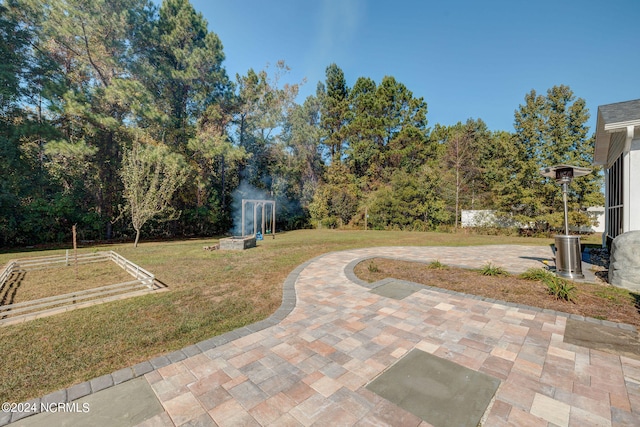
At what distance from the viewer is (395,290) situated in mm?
5363

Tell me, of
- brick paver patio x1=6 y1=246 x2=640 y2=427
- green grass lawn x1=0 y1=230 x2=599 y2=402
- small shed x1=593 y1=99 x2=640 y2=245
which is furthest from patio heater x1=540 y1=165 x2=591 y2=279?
green grass lawn x1=0 y1=230 x2=599 y2=402

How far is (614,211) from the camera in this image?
832 centimetres

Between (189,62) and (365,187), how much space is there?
1792 centimetres

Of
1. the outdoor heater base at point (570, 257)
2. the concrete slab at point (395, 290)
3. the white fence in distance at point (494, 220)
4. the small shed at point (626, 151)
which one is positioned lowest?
the concrete slab at point (395, 290)

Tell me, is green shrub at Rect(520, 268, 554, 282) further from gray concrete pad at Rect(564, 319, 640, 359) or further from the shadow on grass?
the shadow on grass

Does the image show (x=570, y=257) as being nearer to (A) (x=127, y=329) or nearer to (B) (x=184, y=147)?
(A) (x=127, y=329)

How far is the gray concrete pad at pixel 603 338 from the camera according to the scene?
3.06 m

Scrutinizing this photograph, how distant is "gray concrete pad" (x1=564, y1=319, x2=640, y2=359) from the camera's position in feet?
10.0

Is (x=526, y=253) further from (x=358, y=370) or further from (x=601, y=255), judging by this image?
(x=358, y=370)

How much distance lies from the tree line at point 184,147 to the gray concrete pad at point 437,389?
43.3 feet

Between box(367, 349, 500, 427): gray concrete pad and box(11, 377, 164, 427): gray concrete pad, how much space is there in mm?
2027

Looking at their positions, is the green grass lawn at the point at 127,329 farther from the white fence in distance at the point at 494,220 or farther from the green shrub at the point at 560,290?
the white fence in distance at the point at 494,220

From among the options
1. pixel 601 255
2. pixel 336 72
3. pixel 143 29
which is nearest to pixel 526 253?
pixel 601 255

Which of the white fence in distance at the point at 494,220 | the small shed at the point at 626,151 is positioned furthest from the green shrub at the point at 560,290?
the white fence in distance at the point at 494,220
